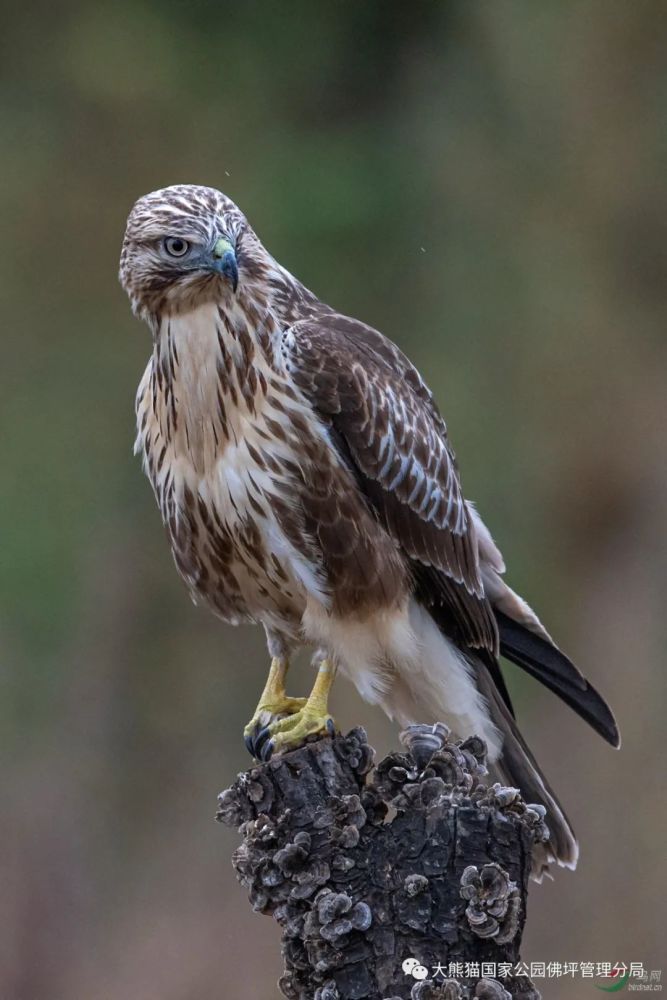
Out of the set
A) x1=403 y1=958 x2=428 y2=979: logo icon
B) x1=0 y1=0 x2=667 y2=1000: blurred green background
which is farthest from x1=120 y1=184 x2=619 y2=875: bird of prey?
x1=0 y1=0 x2=667 y2=1000: blurred green background

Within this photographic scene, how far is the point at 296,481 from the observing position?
11.9ft

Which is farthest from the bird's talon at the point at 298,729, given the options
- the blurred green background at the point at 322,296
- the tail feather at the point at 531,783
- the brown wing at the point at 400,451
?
the blurred green background at the point at 322,296

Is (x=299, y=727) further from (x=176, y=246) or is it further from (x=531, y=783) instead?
(x=176, y=246)

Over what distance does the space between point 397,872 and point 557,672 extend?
50.4 inches

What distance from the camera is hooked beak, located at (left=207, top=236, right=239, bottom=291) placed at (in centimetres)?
344

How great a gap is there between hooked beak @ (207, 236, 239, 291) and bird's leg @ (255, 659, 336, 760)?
3.11 ft

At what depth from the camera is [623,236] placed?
7.67m

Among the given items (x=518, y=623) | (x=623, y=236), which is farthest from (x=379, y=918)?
(x=623, y=236)

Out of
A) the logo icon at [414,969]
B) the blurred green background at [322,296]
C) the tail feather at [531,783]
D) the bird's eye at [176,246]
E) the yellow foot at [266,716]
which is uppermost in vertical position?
the blurred green background at [322,296]

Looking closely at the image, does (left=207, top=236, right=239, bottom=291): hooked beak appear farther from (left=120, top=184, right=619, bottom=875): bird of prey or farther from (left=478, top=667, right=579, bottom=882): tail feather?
(left=478, top=667, right=579, bottom=882): tail feather

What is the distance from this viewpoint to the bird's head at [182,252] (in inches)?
137

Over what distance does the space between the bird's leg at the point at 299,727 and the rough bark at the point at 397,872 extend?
1.21 feet

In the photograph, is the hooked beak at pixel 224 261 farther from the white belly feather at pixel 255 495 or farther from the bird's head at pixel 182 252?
the white belly feather at pixel 255 495

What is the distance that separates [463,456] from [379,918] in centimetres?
434
